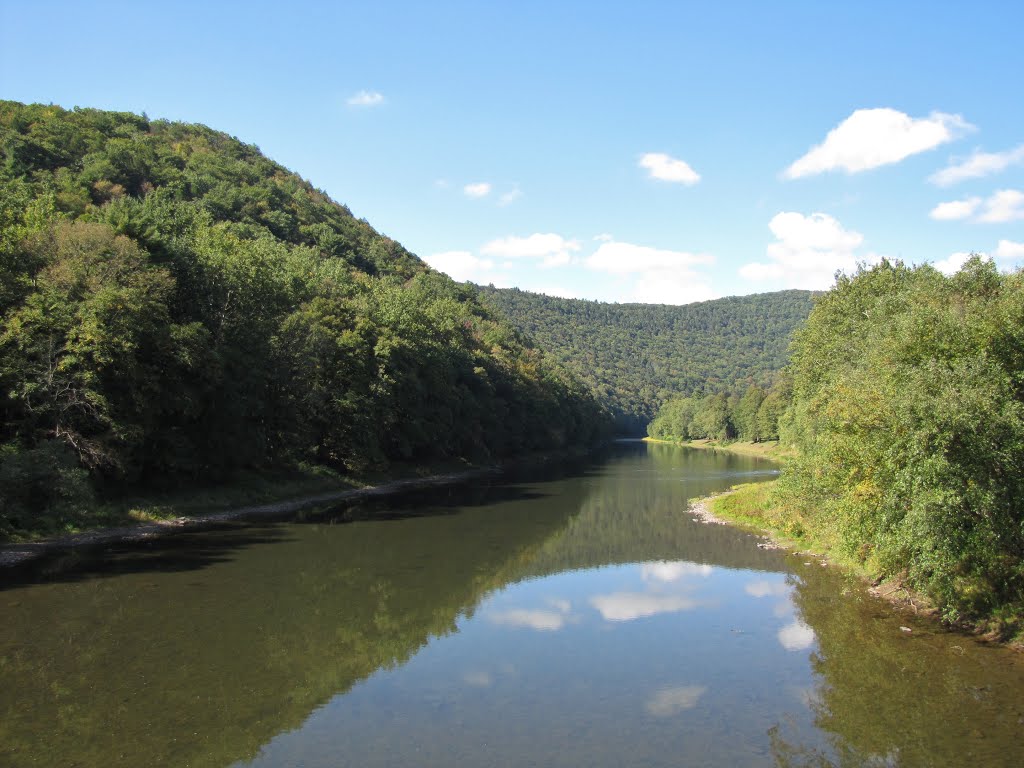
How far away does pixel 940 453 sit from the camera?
50.2 ft

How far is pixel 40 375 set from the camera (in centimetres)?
3048

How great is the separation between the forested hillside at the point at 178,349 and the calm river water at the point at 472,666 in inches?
326

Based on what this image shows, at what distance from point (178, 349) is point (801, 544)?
3226 cm

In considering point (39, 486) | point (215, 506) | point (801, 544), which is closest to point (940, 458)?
Answer: point (801, 544)

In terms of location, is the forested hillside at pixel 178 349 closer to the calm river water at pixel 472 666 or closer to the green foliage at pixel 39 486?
the green foliage at pixel 39 486

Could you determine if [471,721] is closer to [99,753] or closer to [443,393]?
[99,753]

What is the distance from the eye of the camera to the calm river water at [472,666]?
1223 centimetres

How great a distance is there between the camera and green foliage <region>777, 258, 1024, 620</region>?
15.2 metres

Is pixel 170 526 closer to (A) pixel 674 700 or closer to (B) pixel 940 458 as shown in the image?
(A) pixel 674 700

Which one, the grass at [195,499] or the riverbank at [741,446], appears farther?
the riverbank at [741,446]

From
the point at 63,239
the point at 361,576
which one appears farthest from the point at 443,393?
the point at 361,576

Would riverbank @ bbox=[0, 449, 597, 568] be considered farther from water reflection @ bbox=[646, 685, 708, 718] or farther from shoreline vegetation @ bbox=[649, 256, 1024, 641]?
shoreline vegetation @ bbox=[649, 256, 1024, 641]

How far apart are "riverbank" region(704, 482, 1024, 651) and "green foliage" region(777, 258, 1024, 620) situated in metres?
0.59

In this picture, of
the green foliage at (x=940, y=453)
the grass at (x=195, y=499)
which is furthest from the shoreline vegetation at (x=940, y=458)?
the grass at (x=195, y=499)
